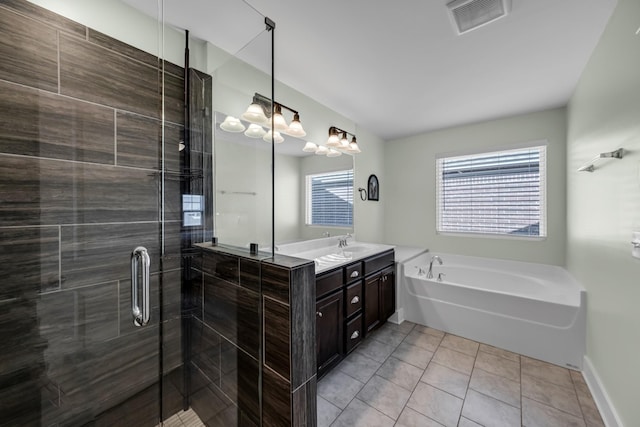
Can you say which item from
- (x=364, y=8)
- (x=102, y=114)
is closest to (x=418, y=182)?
(x=364, y=8)

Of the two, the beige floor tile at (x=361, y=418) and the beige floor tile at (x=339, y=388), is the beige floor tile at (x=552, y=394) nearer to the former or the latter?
the beige floor tile at (x=361, y=418)

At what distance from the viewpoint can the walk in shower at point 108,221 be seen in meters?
1.04

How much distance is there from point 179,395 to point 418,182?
3622 millimetres

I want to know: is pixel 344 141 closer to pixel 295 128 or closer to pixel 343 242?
pixel 295 128

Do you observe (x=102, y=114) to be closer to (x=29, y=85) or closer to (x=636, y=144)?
(x=29, y=85)

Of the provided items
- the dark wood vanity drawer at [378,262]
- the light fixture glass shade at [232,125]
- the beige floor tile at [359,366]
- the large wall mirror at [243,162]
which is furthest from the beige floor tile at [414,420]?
the light fixture glass shade at [232,125]

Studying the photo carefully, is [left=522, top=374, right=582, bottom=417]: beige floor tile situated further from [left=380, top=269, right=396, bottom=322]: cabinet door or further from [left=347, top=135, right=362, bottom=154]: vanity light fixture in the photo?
[left=347, top=135, right=362, bottom=154]: vanity light fixture

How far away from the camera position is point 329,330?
1.79 metres

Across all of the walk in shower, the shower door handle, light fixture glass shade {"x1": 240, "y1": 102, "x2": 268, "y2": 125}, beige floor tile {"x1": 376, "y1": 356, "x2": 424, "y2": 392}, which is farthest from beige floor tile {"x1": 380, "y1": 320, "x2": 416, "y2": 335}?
light fixture glass shade {"x1": 240, "y1": 102, "x2": 268, "y2": 125}

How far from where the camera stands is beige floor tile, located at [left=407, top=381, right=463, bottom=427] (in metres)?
1.53

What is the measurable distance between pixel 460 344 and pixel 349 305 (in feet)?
4.27

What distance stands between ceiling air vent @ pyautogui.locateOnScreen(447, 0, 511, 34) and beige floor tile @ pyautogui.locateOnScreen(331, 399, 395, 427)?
248 centimetres

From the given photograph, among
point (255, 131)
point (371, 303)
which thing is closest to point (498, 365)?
point (371, 303)

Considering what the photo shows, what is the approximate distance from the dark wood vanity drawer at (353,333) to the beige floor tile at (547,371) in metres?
1.33
